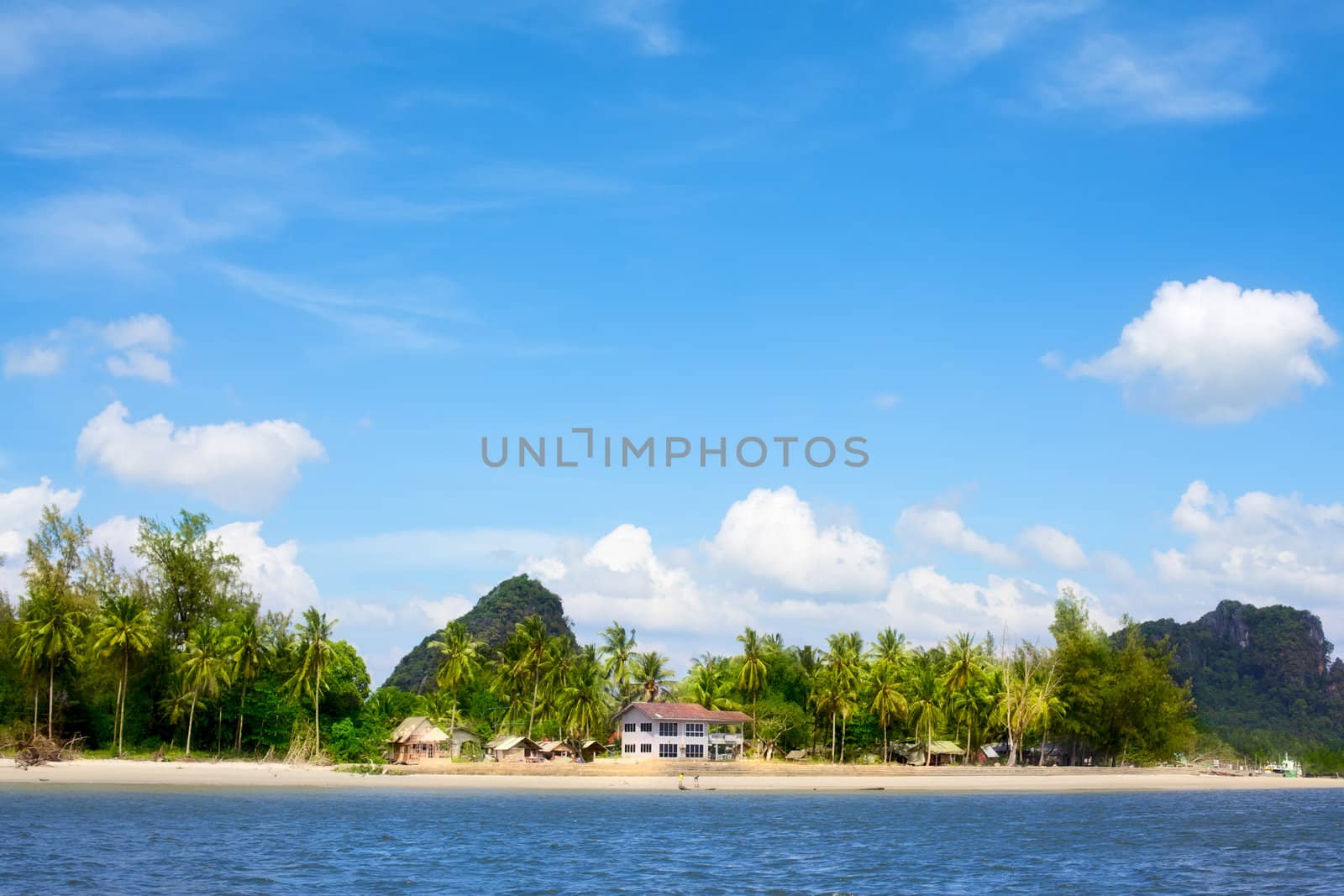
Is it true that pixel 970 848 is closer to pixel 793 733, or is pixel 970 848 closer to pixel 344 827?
pixel 344 827

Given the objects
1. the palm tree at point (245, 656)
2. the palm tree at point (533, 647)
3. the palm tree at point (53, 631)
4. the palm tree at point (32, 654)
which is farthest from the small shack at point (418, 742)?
the palm tree at point (32, 654)

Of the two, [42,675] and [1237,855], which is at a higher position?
[42,675]

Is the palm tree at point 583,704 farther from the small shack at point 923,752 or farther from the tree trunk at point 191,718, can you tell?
the tree trunk at point 191,718

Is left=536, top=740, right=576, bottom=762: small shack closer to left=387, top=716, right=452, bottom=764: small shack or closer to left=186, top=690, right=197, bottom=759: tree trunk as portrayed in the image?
left=387, top=716, right=452, bottom=764: small shack

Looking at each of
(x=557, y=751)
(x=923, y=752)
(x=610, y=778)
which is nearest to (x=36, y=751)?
(x=557, y=751)

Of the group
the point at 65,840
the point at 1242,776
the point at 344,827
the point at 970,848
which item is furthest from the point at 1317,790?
the point at 65,840

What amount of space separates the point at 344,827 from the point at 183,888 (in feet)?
69.8

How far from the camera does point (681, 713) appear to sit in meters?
104

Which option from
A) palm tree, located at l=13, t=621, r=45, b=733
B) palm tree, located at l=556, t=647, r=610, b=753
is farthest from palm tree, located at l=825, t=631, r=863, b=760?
palm tree, located at l=13, t=621, r=45, b=733

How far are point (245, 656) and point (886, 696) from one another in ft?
182

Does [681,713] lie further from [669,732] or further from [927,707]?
[927,707]

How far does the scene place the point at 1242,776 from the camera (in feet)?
403

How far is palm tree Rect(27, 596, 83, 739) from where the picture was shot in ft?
267

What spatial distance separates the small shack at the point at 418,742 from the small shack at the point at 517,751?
433cm
